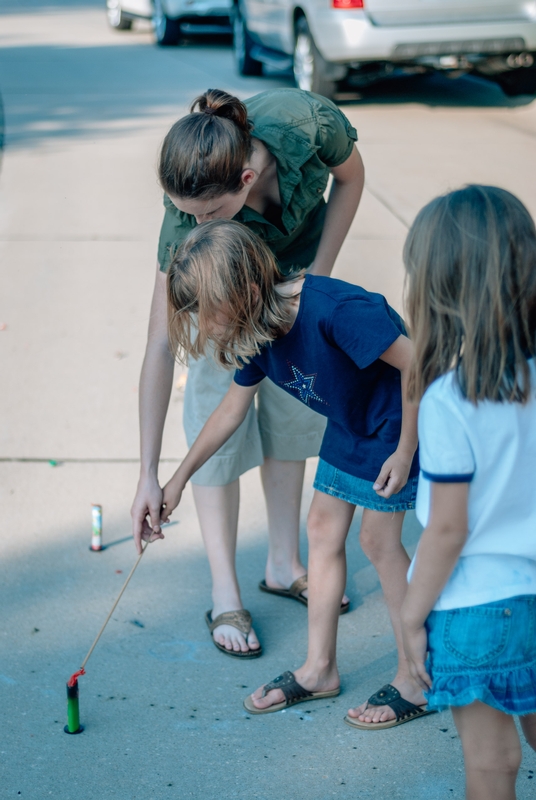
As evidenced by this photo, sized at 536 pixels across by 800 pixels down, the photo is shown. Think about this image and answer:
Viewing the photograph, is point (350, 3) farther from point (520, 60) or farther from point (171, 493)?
point (171, 493)

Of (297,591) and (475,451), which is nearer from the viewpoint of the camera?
(475,451)

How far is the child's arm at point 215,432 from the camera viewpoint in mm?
2287

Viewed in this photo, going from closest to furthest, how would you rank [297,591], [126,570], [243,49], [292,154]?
[292,154], [297,591], [126,570], [243,49]

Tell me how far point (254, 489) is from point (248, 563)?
52 cm

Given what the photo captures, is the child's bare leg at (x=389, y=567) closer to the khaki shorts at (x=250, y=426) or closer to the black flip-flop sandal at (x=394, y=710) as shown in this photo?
the black flip-flop sandal at (x=394, y=710)

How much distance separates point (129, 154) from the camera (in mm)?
8148

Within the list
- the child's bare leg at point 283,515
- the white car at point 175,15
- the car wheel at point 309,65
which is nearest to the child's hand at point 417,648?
the child's bare leg at point 283,515

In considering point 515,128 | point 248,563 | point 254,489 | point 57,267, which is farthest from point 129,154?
point 248,563

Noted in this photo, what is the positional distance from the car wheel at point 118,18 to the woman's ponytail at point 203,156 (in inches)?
618

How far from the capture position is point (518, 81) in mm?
9688

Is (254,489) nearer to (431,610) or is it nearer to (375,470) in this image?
(375,470)

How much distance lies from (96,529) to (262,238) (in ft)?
4.05

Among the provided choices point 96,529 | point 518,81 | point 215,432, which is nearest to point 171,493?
point 215,432

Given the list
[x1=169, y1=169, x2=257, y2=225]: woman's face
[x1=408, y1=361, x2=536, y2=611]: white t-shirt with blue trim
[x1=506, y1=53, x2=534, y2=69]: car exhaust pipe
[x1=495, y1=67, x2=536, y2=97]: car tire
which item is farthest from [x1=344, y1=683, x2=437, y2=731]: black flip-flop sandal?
[x1=495, y1=67, x2=536, y2=97]: car tire
